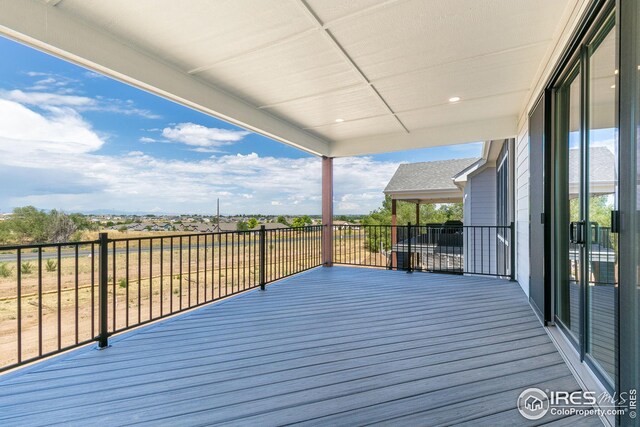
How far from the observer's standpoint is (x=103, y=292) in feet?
7.39

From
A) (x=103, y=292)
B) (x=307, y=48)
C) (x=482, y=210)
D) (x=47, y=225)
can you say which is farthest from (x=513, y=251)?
(x=47, y=225)

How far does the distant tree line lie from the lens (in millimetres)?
4586

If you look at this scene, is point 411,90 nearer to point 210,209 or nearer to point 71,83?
point 210,209

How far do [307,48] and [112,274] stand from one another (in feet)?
8.99

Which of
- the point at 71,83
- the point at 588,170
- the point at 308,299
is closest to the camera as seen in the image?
the point at 588,170

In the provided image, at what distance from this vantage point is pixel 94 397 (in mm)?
1638

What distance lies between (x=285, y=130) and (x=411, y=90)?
6.71ft

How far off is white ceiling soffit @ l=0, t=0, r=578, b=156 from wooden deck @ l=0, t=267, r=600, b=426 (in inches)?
90.1

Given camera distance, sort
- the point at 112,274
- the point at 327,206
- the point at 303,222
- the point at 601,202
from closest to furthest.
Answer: the point at 601,202 < the point at 112,274 < the point at 327,206 < the point at 303,222

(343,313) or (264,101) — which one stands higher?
(264,101)

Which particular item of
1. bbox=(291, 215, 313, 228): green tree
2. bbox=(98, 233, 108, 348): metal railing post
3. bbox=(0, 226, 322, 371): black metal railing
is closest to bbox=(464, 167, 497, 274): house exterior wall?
→ bbox=(291, 215, 313, 228): green tree

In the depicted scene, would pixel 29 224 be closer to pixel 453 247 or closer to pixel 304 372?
pixel 304 372

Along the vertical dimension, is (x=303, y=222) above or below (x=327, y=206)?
below

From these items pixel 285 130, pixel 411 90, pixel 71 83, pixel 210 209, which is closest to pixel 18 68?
pixel 71 83
